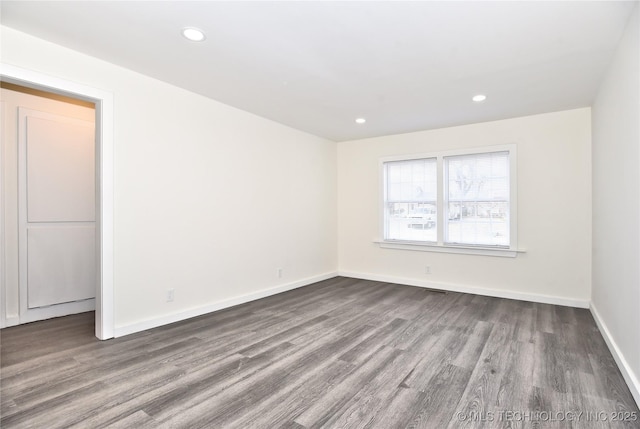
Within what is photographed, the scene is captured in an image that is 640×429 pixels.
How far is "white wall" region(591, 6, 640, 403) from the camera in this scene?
215 centimetres

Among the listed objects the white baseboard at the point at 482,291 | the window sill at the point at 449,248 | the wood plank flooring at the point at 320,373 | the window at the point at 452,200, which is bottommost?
the wood plank flooring at the point at 320,373

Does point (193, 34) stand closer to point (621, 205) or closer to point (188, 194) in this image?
point (188, 194)

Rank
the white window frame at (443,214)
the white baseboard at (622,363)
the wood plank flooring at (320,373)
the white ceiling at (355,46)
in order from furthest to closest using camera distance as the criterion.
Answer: the white window frame at (443,214) < the white ceiling at (355,46) < the white baseboard at (622,363) < the wood plank flooring at (320,373)

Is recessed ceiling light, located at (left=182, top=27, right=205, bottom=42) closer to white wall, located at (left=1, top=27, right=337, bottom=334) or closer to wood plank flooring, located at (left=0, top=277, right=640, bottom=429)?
white wall, located at (left=1, top=27, right=337, bottom=334)

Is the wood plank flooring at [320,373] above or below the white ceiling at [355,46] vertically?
below

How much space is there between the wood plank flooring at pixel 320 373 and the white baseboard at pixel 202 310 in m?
0.13

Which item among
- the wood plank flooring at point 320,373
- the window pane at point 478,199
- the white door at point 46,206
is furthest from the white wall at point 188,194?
the window pane at point 478,199

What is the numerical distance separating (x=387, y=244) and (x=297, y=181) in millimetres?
1897

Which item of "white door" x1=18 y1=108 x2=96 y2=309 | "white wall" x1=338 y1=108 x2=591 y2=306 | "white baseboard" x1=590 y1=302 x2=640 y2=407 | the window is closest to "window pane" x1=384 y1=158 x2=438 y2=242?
the window

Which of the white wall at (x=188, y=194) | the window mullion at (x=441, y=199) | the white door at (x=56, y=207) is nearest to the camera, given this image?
the white wall at (x=188, y=194)

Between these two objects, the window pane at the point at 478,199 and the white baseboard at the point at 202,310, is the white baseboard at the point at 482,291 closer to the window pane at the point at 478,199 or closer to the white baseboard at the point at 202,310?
the window pane at the point at 478,199

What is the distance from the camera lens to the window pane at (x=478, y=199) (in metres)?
4.71

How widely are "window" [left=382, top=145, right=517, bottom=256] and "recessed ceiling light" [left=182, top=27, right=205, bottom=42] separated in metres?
3.79

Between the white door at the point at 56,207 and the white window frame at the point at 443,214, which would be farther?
the white window frame at the point at 443,214
